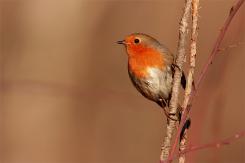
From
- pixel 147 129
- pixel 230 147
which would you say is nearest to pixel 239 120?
pixel 230 147

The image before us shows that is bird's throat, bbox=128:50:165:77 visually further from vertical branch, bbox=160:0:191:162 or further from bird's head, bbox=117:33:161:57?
vertical branch, bbox=160:0:191:162

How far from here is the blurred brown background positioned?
19.0 ft

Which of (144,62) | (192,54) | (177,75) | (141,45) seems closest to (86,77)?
(141,45)

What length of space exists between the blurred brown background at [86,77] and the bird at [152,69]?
2150mm

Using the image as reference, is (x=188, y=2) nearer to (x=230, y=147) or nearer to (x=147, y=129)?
(x=230, y=147)

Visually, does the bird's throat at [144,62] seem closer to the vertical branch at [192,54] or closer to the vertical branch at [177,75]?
the vertical branch at [177,75]

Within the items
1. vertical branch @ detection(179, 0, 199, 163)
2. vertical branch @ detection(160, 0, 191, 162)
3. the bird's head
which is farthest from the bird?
vertical branch @ detection(179, 0, 199, 163)

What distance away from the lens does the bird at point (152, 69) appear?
3.13m

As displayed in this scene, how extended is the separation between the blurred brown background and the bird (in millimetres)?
2150

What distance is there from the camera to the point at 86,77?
628cm

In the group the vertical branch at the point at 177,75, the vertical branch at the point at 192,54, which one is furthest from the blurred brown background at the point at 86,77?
the vertical branch at the point at 192,54

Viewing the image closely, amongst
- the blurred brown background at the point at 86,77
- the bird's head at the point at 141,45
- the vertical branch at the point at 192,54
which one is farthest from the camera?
the blurred brown background at the point at 86,77

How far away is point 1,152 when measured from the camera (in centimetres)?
610

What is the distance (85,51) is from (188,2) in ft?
14.9
